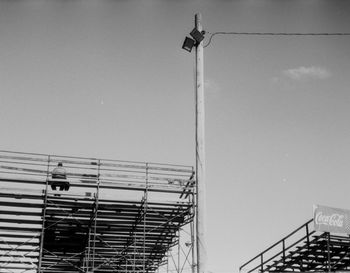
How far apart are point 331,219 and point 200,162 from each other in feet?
27.5

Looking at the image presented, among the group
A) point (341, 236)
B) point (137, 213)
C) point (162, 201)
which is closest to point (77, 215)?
point (137, 213)

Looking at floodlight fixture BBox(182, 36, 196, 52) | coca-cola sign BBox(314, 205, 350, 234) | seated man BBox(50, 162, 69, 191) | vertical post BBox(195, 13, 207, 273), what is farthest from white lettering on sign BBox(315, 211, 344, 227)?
seated man BBox(50, 162, 69, 191)

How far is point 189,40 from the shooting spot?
1098 cm

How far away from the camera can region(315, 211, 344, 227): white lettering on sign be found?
16.2 meters

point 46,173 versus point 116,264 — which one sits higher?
point 46,173

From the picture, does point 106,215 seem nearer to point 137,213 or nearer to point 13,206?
point 137,213

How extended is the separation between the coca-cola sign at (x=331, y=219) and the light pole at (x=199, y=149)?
24.9ft

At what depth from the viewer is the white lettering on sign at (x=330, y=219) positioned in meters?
16.2

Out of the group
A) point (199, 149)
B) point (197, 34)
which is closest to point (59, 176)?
point (199, 149)

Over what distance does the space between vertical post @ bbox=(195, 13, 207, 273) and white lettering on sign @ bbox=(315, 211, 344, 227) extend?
765cm

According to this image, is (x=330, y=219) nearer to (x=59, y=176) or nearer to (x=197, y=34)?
(x=197, y=34)

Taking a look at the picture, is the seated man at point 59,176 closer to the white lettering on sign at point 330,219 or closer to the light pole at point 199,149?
the light pole at point 199,149

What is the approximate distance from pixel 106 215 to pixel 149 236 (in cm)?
282

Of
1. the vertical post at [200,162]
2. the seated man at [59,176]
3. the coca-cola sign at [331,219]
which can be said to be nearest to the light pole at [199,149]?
the vertical post at [200,162]
